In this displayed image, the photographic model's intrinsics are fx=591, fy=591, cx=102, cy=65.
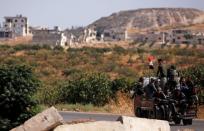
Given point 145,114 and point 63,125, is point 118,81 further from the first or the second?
point 63,125

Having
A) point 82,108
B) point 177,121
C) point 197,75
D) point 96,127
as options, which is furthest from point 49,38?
point 96,127

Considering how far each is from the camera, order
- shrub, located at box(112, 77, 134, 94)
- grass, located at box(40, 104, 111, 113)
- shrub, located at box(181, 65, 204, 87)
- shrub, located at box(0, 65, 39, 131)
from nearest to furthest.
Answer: shrub, located at box(0, 65, 39, 131)
grass, located at box(40, 104, 111, 113)
shrub, located at box(181, 65, 204, 87)
shrub, located at box(112, 77, 134, 94)

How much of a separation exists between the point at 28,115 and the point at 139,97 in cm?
715

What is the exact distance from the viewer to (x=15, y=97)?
13125mm

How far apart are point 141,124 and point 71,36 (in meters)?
154

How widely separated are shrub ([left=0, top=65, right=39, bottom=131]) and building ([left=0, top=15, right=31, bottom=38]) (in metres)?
160

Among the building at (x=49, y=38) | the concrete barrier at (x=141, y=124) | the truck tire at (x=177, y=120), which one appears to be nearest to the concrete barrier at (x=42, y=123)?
the concrete barrier at (x=141, y=124)

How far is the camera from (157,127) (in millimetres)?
12586

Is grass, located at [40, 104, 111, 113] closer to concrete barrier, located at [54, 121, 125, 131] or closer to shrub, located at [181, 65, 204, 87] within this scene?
shrub, located at [181, 65, 204, 87]

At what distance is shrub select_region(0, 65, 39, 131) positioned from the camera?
1303 centimetres

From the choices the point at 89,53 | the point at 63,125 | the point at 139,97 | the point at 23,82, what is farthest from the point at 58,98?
the point at 89,53

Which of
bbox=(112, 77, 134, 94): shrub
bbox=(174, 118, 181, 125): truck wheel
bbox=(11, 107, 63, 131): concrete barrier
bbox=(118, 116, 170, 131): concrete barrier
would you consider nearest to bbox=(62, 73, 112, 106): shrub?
bbox=(112, 77, 134, 94): shrub

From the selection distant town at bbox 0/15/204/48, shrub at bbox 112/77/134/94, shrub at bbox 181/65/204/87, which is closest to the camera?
shrub at bbox 181/65/204/87

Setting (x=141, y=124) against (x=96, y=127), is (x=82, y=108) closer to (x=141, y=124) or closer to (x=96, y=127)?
(x=141, y=124)
